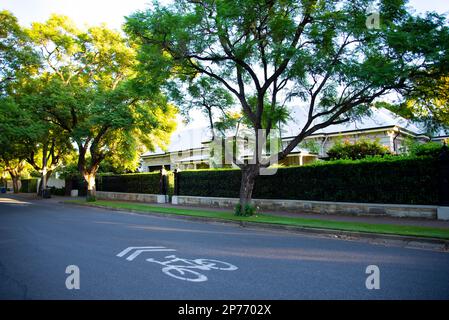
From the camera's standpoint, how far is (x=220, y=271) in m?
5.92

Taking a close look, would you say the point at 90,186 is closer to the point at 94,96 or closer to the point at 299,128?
the point at 94,96

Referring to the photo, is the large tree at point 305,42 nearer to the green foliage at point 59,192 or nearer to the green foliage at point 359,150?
the green foliage at point 359,150

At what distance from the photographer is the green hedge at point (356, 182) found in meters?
13.0

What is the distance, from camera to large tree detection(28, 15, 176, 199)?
25.2 metres

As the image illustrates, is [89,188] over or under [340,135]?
under

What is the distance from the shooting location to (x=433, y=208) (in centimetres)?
1231

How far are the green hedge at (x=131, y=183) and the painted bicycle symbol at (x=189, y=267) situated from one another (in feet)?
69.2

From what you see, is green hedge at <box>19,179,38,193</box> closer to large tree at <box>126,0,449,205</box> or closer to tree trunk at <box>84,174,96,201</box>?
tree trunk at <box>84,174,96,201</box>

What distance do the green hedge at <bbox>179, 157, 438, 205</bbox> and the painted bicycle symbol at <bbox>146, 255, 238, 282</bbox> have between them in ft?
33.8

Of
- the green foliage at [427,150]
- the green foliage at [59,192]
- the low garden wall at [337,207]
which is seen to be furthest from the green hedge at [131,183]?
the green foliage at [427,150]
